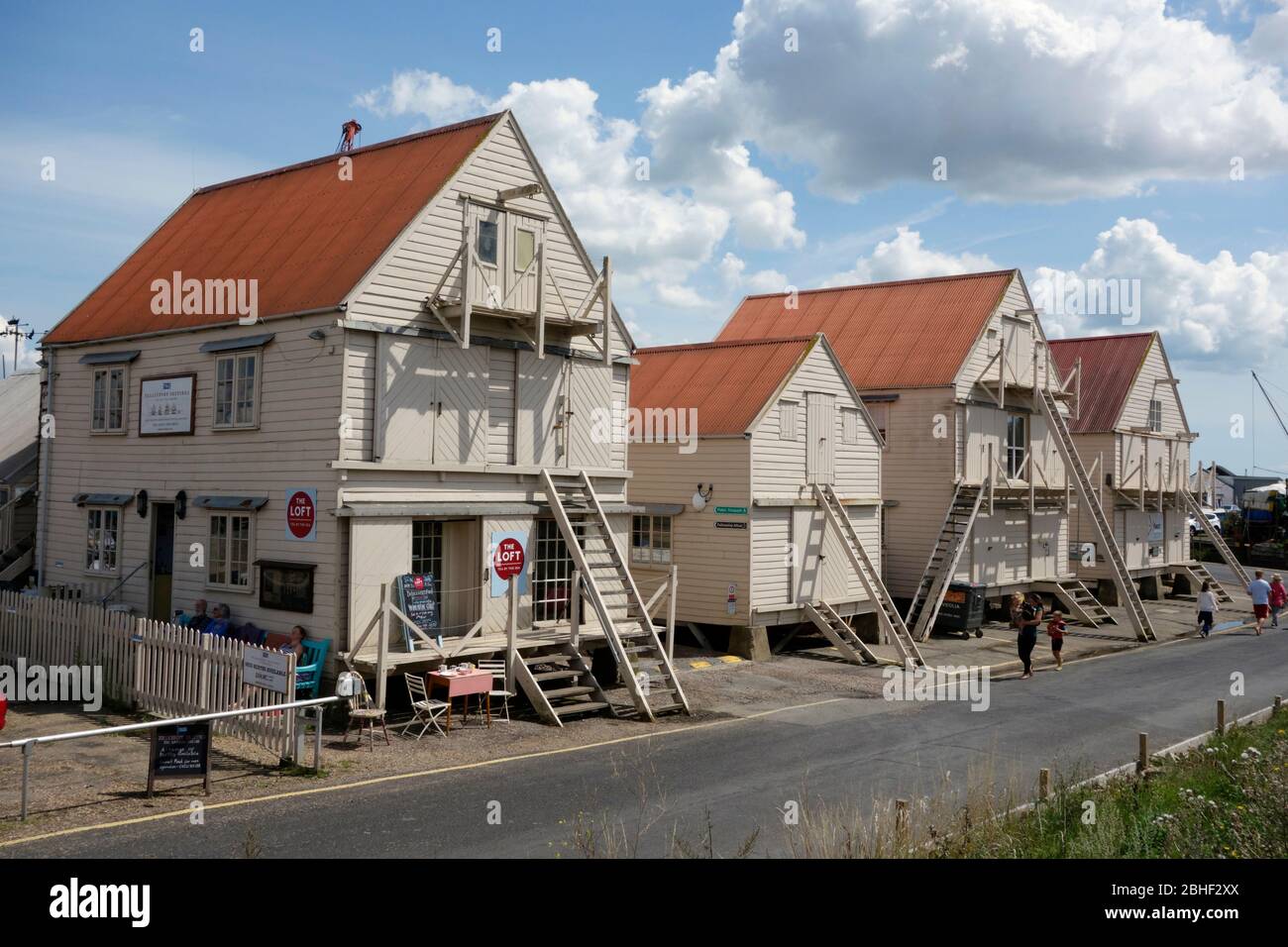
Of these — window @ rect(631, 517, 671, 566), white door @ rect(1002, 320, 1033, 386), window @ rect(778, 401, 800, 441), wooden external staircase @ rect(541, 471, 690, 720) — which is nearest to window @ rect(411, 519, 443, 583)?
wooden external staircase @ rect(541, 471, 690, 720)

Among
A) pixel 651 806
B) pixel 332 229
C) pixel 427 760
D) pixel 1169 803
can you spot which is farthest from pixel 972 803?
pixel 332 229

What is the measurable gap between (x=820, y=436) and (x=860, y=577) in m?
3.59

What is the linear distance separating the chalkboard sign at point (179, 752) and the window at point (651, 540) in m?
15.0

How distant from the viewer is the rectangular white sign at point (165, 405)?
20391 mm

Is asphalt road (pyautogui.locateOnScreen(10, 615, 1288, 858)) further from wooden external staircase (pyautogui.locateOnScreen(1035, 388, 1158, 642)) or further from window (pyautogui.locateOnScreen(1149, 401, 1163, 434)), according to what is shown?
window (pyautogui.locateOnScreen(1149, 401, 1163, 434))

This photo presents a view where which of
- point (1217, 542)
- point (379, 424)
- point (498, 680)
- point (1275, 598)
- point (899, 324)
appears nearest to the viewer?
point (379, 424)

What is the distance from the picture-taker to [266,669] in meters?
14.7

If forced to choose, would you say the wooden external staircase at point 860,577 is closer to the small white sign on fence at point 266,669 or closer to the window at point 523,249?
the window at point 523,249

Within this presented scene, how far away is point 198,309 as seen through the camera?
20922 mm

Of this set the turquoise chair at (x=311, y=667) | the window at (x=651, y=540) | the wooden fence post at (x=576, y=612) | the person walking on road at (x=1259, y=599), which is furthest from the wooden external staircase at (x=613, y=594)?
the person walking on road at (x=1259, y=599)

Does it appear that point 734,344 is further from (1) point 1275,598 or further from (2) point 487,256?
(1) point 1275,598

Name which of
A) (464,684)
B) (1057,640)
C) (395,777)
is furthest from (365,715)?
(1057,640)

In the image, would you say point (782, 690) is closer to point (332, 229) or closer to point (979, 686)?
point (979, 686)

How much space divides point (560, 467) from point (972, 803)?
11.7 meters
